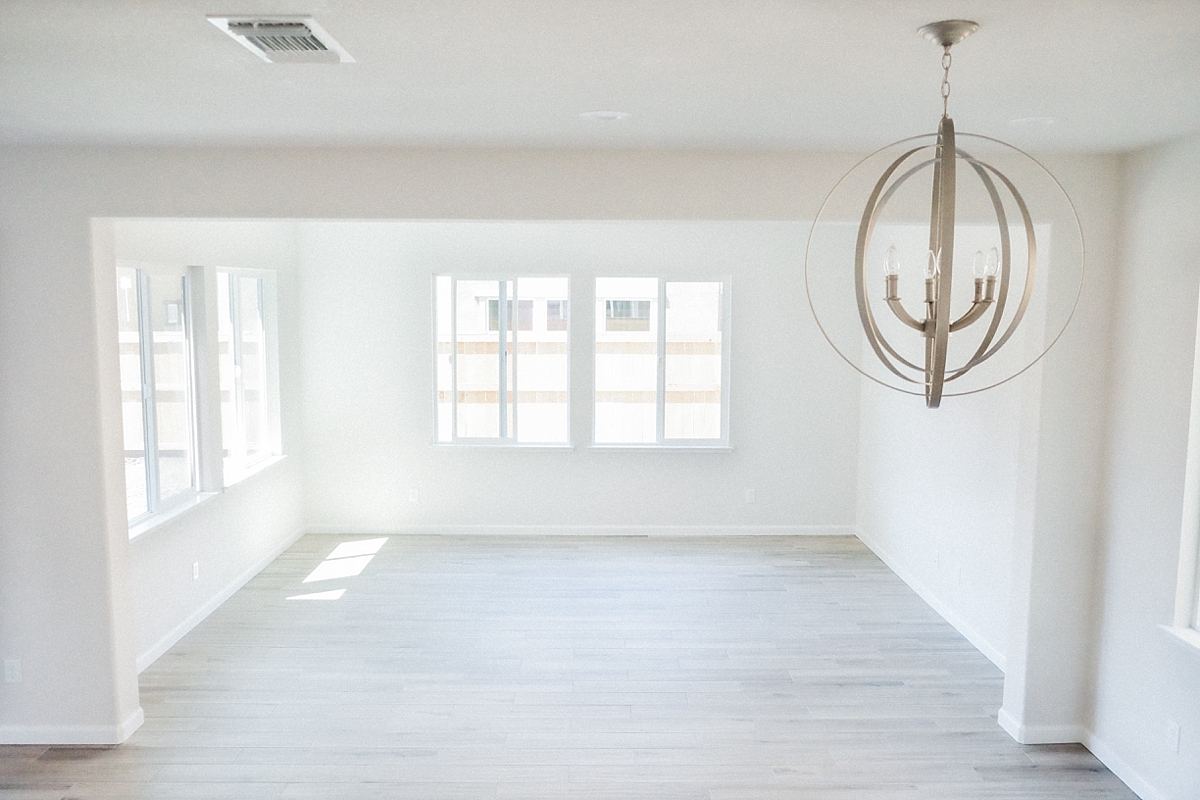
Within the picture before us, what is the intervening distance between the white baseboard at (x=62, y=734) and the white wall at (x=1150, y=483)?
4.43m

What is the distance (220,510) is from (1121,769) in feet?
16.9

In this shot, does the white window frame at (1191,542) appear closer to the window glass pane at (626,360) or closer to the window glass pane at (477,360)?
the window glass pane at (626,360)

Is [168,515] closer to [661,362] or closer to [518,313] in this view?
[518,313]

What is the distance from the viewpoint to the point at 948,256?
1.56 metres

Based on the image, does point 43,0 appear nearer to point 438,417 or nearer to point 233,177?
point 233,177

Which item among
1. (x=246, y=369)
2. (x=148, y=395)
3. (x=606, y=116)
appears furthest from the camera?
(x=246, y=369)

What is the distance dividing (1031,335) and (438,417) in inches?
184

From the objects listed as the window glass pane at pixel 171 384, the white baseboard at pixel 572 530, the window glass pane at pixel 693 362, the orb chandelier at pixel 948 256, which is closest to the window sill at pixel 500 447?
the white baseboard at pixel 572 530

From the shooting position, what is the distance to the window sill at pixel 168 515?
4.60 meters

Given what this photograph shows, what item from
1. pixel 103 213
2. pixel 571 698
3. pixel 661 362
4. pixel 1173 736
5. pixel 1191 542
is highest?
pixel 103 213

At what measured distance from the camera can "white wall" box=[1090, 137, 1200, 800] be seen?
329 cm

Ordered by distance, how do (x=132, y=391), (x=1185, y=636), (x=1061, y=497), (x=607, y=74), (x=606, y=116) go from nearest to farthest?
(x=607, y=74) < (x=606, y=116) < (x=1185, y=636) < (x=1061, y=497) < (x=132, y=391)

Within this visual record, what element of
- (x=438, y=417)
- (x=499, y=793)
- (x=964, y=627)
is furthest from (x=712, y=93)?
(x=438, y=417)

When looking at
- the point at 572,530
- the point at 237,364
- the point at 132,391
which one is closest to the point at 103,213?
the point at 132,391
